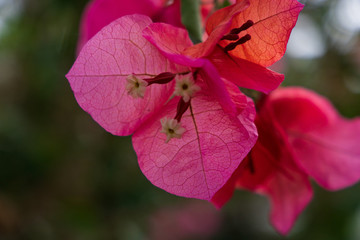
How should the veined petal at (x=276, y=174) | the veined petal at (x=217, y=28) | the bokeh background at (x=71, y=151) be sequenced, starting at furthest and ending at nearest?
1. the bokeh background at (x=71, y=151)
2. the veined petal at (x=276, y=174)
3. the veined petal at (x=217, y=28)

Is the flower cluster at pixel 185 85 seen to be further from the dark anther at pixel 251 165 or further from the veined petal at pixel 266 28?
the dark anther at pixel 251 165

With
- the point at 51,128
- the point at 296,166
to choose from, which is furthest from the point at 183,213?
the point at 296,166

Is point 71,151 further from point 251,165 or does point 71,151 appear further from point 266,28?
point 266,28

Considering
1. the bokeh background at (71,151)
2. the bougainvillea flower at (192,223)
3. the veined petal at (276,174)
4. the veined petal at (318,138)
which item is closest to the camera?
the veined petal at (276,174)

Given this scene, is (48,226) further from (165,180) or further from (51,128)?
(165,180)

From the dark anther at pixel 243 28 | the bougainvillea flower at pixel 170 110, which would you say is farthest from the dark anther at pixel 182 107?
the dark anther at pixel 243 28
